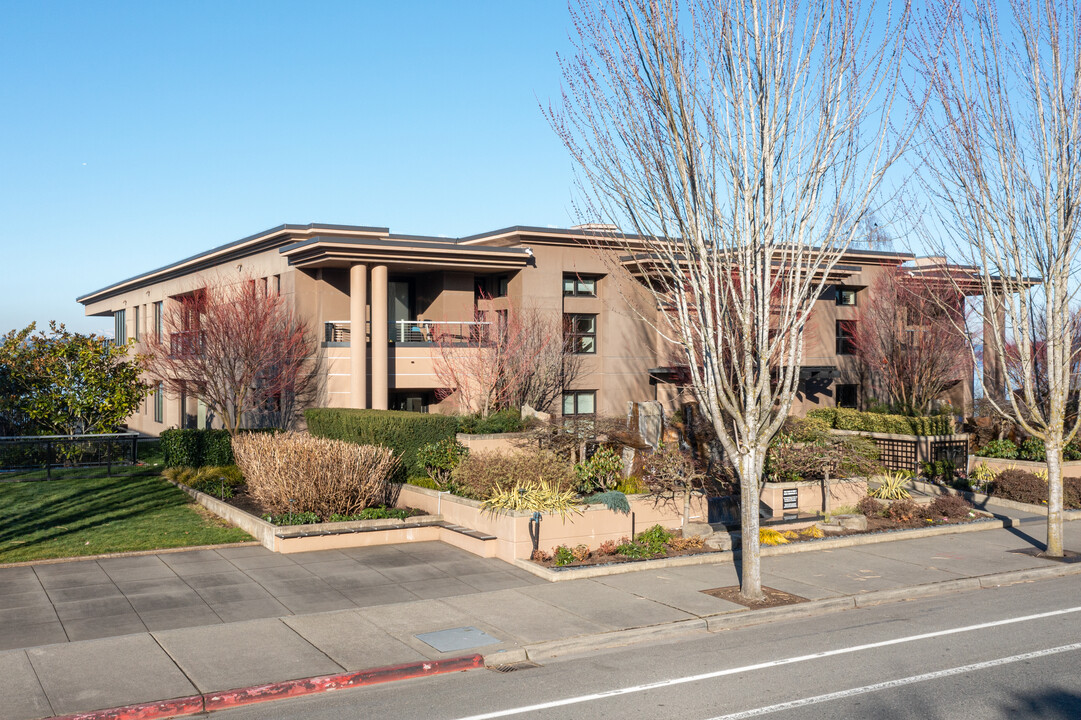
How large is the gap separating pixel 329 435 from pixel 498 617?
1134cm

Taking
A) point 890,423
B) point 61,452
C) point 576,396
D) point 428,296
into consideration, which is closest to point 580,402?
point 576,396

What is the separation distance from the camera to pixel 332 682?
934 cm

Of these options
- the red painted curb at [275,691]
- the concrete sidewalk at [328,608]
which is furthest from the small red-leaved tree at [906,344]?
the red painted curb at [275,691]

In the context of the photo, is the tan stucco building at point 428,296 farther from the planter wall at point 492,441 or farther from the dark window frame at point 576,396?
the planter wall at point 492,441

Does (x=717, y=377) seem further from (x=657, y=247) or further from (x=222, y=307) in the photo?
(x=222, y=307)

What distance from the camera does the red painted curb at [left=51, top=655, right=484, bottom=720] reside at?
27.6 feet

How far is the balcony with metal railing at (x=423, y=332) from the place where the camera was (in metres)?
28.8

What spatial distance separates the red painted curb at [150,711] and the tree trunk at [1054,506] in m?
14.6

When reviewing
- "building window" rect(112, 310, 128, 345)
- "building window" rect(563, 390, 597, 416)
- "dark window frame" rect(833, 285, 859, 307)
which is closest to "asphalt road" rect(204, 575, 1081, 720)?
"building window" rect(563, 390, 597, 416)

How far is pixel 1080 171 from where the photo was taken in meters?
15.8

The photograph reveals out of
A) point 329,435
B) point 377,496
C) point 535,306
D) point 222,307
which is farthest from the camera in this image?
point 535,306

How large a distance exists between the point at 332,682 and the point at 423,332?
2123cm

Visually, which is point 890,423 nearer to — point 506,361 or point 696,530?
point 506,361

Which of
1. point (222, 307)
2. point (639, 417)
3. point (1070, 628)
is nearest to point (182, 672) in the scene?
point (1070, 628)
